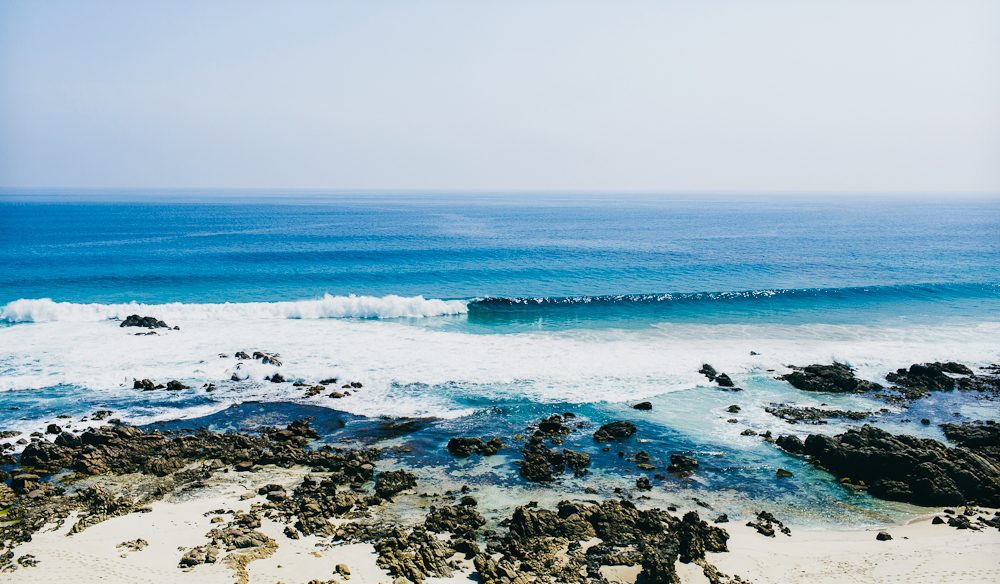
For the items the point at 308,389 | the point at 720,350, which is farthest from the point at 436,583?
the point at 720,350

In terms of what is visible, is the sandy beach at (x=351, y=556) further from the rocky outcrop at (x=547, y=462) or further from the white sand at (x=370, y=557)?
the rocky outcrop at (x=547, y=462)

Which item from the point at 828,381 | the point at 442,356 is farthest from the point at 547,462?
the point at 828,381

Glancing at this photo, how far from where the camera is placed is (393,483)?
16.0 meters

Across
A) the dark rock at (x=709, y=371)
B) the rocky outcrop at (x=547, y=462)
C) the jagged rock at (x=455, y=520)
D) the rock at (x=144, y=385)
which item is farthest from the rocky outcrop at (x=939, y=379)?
the rock at (x=144, y=385)

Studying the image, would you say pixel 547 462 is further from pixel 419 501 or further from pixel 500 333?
pixel 500 333

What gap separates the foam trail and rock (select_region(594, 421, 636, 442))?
20.7 m

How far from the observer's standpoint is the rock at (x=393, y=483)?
1562 centimetres

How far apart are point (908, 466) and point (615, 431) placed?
8.76m

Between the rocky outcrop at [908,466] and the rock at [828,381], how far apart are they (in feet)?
19.7

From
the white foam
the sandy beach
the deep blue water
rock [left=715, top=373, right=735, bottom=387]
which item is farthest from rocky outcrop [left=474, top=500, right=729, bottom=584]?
the deep blue water

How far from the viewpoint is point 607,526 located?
1403cm

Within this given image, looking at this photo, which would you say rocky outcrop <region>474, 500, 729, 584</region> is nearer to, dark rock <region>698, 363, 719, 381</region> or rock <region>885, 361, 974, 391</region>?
dark rock <region>698, 363, 719, 381</region>

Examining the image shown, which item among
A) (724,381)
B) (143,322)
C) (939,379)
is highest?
(143,322)

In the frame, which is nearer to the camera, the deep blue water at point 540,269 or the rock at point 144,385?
the rock at point 144,385
